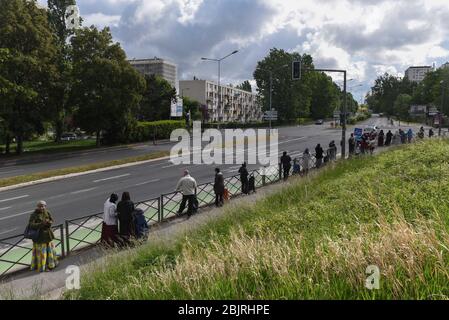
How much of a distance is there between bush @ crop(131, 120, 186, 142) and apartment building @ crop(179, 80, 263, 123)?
211 ft

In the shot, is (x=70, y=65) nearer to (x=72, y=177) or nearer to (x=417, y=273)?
(x=72, y=177)

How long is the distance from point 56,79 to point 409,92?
151 m

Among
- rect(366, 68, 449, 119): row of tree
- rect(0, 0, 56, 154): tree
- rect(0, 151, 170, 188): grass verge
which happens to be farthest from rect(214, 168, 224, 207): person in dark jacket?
rect(366, 68, 449, 119): row of tree

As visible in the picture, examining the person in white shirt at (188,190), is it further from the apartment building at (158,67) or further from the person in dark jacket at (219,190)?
the apartment building at (158,67)

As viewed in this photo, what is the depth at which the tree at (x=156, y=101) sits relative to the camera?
64.4 m

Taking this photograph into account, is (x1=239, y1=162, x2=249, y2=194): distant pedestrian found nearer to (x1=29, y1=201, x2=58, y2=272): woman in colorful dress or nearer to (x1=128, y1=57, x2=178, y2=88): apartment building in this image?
(x1=29, y1=201, x2=58, y2=272): woman in colorful dress

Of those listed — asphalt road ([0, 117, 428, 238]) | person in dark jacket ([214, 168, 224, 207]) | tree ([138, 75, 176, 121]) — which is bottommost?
asphalt road ([0, 117, 428, 238])

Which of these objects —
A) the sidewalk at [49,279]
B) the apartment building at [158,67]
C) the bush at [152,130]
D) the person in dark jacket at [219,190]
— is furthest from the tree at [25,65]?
the apartment building at [158,67]

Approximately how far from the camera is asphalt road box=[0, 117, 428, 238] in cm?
1519

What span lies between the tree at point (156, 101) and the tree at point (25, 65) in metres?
27.4

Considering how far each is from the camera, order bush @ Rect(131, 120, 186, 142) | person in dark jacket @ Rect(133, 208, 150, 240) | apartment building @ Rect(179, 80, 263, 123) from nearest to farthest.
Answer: person in dark jacket @ Rect(133, 208, 150, 240) < bush @ Rect(131, 120, 186, 142) < apartment building @ Rect(179, 80, 263, 123)

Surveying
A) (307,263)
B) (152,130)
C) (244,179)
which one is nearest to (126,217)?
(307,263)

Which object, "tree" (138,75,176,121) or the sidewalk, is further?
"tree" (138,75,176,121)
